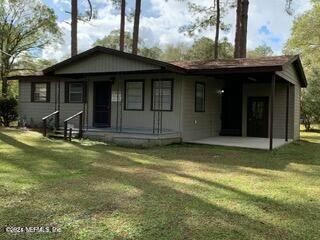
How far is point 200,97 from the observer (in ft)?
52.5

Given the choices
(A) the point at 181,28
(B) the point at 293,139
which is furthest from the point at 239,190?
(A) the point at 181,28

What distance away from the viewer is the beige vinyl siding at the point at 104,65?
13.9m

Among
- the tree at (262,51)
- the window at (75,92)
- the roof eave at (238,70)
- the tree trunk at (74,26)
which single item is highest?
the tree at (262,51)

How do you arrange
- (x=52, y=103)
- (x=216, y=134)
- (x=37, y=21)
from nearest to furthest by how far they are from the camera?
1. (x=216, y=134)
2. (x=52, y=103)
3. (x=37, y=21)

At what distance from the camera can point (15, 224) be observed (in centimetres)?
469

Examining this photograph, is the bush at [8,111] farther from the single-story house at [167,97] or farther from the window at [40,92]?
the window at [40,92]

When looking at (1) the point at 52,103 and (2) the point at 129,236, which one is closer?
(2) the point at 129,236

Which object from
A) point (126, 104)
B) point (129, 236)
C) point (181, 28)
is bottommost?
point (129, 236)

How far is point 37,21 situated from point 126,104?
55.5 feet

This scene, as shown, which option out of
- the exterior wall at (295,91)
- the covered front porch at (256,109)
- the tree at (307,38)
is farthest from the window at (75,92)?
the tree at (307,38)

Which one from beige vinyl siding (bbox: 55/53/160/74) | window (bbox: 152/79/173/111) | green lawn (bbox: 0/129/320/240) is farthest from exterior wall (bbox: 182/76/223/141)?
green lawn (bbox: 0/129/320/240)

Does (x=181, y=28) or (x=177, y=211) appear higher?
(x=181, y=28)

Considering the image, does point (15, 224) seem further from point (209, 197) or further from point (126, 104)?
point (126, 104)

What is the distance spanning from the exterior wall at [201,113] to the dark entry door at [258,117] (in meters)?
1.46
